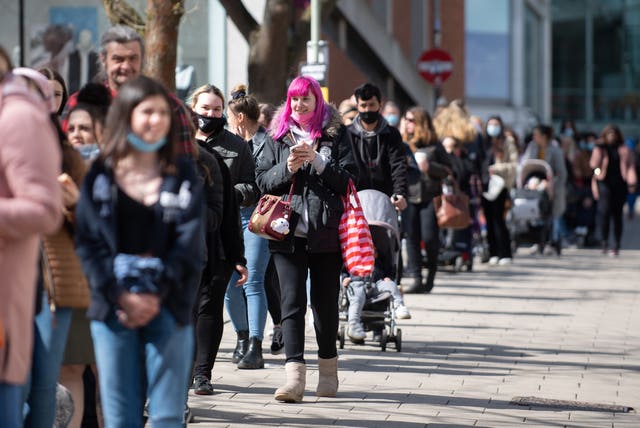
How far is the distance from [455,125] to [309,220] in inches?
389

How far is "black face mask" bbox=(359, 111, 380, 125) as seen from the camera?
36.5 ft

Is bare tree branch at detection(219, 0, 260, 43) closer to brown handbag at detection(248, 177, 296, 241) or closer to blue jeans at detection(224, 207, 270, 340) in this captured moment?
blue jeans at detection(224, 207, 270, 340)

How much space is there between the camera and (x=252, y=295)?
997cm

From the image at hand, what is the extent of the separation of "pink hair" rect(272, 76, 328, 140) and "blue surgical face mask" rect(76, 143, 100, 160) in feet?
8.41

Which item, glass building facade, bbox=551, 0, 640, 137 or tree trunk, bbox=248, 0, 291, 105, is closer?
tree trunk, bbox=248, 0, 291, 105

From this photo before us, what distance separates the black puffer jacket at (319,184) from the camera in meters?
8.45

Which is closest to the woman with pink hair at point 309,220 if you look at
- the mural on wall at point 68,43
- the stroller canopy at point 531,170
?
the mural on wall at point 68,43

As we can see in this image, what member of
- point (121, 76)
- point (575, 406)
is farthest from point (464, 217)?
point (121, 76)

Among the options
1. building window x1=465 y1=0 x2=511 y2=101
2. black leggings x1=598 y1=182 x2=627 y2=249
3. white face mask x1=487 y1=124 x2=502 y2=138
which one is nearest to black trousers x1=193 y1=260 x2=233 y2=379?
white face mask x1=487 y1=124 x2=502 y2=138

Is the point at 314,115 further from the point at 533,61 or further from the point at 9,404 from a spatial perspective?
the point at 533,61

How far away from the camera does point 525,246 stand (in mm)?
25391

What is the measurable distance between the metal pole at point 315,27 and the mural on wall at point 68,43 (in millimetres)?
4068

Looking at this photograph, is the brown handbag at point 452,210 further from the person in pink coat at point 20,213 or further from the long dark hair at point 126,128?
the person in pink coat at point 20,213

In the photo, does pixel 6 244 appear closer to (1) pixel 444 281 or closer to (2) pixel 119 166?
(2) pixel 119 166
